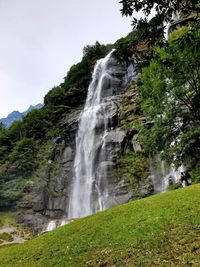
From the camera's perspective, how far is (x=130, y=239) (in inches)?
478

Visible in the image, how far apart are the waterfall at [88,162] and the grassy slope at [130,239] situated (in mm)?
19952

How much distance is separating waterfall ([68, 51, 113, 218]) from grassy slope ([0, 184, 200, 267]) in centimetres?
1995

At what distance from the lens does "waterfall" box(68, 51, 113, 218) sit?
3712 centimetres

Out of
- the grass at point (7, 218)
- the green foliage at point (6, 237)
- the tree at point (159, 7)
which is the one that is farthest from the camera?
the grass at point (7, 218)

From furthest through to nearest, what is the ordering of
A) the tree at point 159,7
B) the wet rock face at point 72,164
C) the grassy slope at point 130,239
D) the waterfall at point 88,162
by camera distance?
the wet rock face at point 72,164 < the waterfall at point 88,162 < the grassy slope at point 130,239 < the tree at point 159,7

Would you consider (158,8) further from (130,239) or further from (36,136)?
(36,136)

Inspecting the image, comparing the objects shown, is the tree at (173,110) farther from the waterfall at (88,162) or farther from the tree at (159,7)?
the tree at (159,7)

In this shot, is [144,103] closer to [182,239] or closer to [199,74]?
[199,74]

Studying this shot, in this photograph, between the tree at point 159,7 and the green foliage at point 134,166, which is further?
the green foliage at point 134,166

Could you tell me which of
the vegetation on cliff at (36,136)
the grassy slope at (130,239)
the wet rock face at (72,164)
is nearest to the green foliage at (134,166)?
the wet rock face at (72,164)

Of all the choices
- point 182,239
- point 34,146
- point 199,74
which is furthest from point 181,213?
point 34,146

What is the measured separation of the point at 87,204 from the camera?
3731cm

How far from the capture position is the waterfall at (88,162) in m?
37.1

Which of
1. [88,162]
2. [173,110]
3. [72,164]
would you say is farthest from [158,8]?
[72,164]
